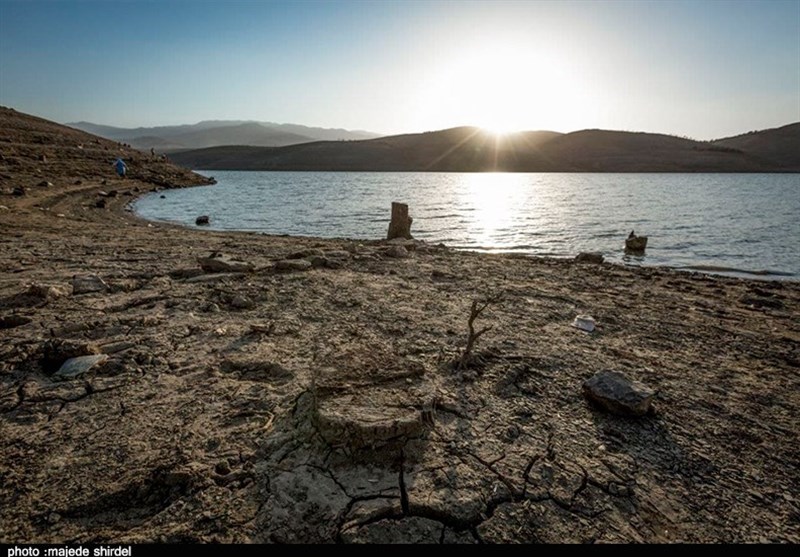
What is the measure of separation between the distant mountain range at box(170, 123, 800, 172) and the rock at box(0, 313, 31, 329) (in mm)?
115300

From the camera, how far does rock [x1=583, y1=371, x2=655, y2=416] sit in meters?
3.25

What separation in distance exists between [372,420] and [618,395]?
211 centimetres

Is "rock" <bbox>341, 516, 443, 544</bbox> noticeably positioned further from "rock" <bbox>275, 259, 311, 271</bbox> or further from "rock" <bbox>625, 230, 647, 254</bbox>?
"rock" <bbox>625, 230, 647, 254</bbox>

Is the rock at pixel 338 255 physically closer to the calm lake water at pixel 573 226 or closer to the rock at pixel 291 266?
the rock at pixel 291 266

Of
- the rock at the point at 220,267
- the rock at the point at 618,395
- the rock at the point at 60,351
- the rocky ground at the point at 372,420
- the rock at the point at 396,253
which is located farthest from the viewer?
the rock at the point at 396,253

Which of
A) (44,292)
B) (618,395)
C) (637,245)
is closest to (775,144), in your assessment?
(637,245)

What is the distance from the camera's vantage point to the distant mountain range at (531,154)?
104438 millimetres

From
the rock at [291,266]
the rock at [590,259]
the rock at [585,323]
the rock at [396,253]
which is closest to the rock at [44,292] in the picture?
the rock at [291,266]

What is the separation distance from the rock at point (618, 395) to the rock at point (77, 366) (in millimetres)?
4513

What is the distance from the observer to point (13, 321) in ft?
14.4

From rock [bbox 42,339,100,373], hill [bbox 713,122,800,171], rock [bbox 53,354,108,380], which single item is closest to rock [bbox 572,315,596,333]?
rock [bbox 53,354,108,380]

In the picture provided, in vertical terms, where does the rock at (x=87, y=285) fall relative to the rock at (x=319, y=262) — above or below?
above

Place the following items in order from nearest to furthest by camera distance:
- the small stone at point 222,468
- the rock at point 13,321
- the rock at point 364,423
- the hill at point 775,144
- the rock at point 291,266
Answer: the small stone at point 222,468 < the rock at point 364,423 < the rock at point 13,321 < the rock at point 291,266 < the hill at point 775,144

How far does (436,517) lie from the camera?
7.41 ft
